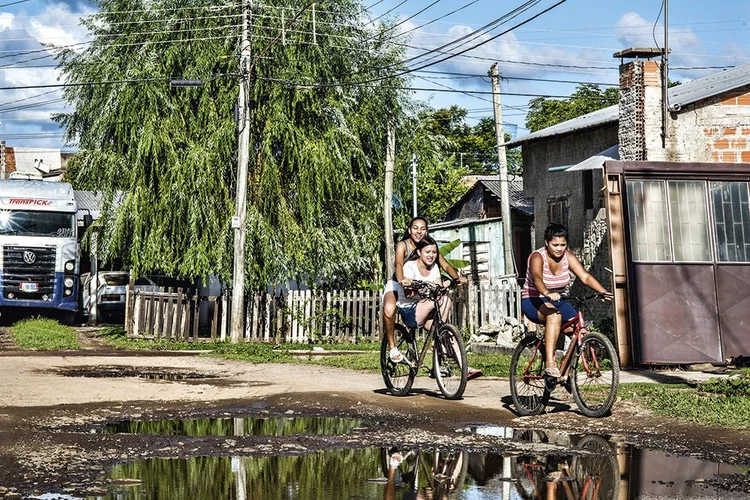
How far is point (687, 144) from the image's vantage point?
21234 millimetres

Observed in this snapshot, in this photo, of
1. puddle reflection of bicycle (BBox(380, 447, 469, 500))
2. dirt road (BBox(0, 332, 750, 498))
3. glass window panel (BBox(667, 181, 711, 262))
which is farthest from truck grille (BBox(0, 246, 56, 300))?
puddle reflection of bicycle (BBox(380, 447, 469, 500))

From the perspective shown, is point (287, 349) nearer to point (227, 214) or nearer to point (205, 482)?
point (227, 214)

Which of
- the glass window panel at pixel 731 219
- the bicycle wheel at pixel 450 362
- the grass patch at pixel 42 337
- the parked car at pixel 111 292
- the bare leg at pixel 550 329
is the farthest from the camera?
the parked car at pixel 111 292

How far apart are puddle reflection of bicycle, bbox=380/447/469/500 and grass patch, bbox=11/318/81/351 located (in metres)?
14.9

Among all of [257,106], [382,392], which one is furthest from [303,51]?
[382,392]

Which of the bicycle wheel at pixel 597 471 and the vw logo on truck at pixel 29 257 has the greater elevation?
the vw logo on truck at pixel 29 257

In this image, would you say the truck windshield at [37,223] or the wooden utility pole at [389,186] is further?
the truck windshield at [37,223]

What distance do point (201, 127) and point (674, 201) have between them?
13.5 meters

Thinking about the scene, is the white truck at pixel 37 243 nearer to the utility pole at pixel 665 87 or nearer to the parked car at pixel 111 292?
the parked car at pixel 111 292

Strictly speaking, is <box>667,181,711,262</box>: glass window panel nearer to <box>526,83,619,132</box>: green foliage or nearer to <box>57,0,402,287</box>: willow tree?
<box>57,0,402,287</box>: willow tree

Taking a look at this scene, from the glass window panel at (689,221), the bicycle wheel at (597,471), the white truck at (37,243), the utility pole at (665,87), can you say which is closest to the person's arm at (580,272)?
the bicycle wheel at (597,471)

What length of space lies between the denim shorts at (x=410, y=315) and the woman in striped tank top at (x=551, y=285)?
5.04ft

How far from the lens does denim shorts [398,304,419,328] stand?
11.5 m

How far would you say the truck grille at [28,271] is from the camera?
3122 centimetres
